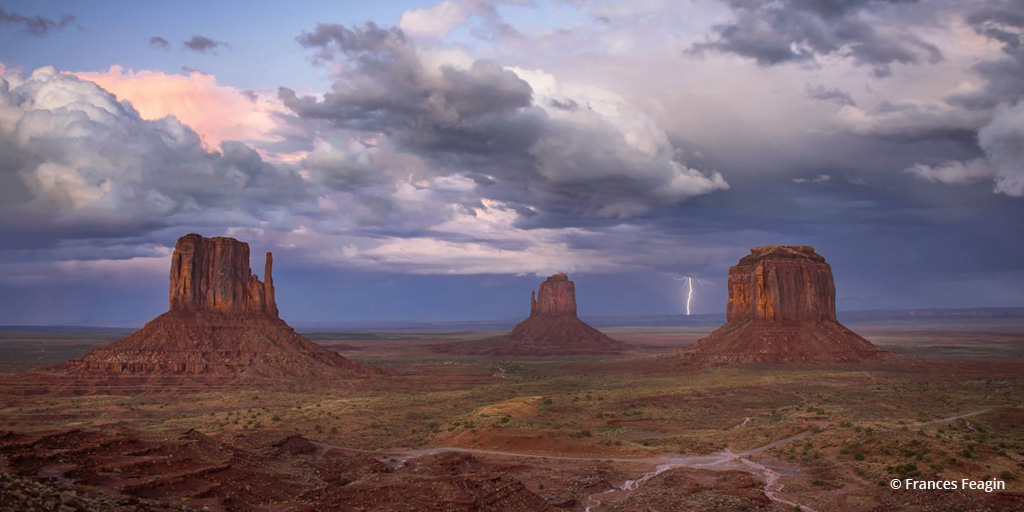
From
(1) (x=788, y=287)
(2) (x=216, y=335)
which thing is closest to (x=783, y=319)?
(1) (x=788, y=287)

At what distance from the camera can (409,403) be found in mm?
77438

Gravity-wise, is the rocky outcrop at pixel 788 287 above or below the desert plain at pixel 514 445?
above

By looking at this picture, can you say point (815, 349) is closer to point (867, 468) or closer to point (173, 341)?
point (867, 468)

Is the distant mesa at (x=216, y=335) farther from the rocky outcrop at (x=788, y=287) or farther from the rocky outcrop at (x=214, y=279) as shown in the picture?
the rocky outcrop at (x=788, y=287)

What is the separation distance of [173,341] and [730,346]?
9848 cm

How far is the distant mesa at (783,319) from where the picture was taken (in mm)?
127562

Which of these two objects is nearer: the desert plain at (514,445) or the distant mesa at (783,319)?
the desert plain at (514,445)

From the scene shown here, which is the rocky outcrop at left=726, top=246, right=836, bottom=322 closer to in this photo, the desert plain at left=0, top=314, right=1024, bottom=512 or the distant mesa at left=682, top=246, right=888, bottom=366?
the distant mesa at left=682, top=246, right=888, bottom=366

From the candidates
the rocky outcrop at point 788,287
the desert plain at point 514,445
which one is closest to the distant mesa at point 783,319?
the rocky outcrop at point 788,287

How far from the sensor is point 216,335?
109438mm

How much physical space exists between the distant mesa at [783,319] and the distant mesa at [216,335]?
69.5 meters

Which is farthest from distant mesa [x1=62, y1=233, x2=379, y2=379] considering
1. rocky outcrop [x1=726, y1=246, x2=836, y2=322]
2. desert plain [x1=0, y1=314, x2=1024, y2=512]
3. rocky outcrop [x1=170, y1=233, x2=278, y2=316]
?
rocky outcrop [x1=726, y1=246, x2=836, y2=322]

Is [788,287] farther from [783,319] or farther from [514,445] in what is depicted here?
[514,445]

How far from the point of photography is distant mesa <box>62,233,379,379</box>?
10181 cm
